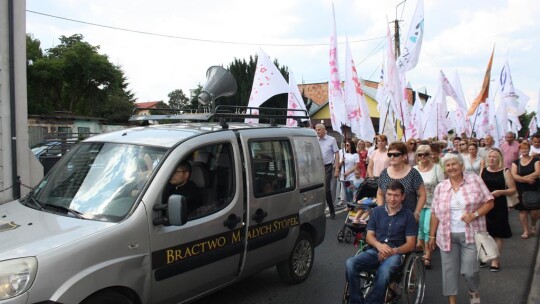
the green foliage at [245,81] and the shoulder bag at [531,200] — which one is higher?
the green foliage at [245,81]

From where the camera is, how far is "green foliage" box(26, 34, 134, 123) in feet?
134

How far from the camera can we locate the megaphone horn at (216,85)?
217 inches

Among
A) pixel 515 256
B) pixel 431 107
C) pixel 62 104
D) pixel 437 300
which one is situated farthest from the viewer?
pixel 62 104

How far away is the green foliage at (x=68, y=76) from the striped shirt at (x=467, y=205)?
42.1m

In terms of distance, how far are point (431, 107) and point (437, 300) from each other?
15242 millimetres

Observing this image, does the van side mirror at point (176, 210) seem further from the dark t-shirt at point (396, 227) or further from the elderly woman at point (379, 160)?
the elderly woman at point (379, 160)

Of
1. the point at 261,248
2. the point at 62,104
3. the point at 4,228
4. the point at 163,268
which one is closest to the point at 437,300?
the point at 261,248

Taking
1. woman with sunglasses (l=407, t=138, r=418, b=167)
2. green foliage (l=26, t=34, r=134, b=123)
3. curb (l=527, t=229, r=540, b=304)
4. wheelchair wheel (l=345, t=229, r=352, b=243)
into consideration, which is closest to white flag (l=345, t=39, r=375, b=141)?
woman with sunglasses (l=407, t=138, r=418, b=167)

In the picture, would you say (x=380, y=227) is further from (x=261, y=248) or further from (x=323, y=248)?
(x=323, y=248)

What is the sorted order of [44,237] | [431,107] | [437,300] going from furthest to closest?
[431,107]
[437,300]
[44,237]

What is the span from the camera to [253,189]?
4.44 meters

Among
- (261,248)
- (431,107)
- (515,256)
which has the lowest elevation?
(515,256)

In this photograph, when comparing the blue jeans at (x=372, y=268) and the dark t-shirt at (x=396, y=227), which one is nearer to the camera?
the blue jeans at (x=372, y=268)

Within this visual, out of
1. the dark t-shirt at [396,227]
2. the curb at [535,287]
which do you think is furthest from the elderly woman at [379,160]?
the dark t-shirt at [396,227]
